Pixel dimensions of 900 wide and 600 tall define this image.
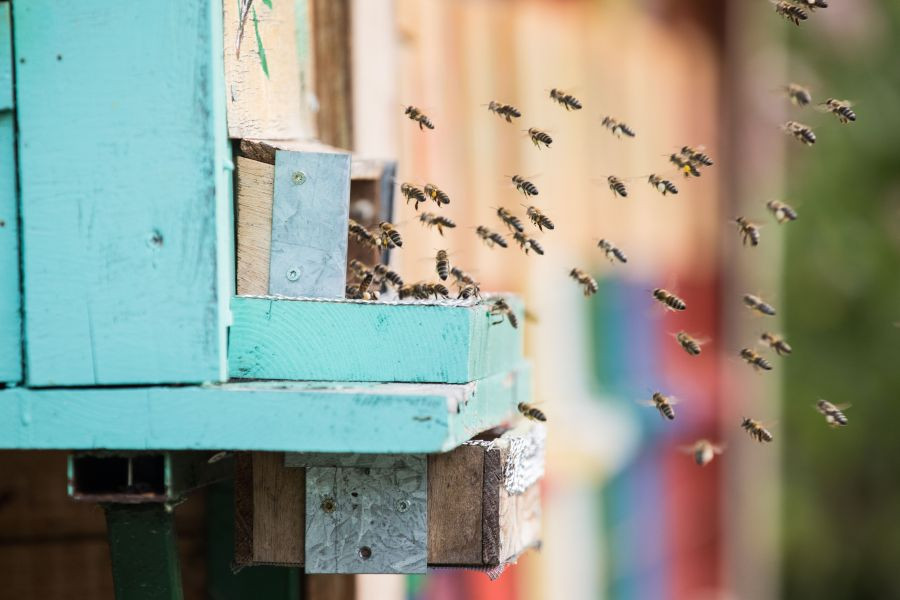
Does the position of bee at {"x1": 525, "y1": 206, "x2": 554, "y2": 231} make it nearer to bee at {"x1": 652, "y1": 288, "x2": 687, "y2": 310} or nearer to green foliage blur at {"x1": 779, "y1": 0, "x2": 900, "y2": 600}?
bee at {"x1": 652, "y1": 288, "x2": 687, "y2": 310}

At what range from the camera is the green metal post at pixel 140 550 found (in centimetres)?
263

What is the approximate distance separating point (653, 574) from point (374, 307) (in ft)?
15.9

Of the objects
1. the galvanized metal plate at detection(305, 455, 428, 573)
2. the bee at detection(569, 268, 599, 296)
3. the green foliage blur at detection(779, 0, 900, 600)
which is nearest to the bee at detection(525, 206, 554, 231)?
the bee at detection(569, 268, 599, 296)

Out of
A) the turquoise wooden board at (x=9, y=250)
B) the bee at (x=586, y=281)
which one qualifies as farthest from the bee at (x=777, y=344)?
the turquoise wooden board at (x=9, y=250)

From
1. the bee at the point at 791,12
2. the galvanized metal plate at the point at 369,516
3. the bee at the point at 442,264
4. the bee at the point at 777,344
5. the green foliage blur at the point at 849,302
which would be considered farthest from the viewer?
the green foliage blur at the point at 849,302

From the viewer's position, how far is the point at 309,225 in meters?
2.91

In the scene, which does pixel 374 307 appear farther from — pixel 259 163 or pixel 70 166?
pixel 70 166

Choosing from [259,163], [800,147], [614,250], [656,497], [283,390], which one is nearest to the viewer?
[283,390]

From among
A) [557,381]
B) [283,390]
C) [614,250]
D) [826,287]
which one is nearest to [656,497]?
[557,381]

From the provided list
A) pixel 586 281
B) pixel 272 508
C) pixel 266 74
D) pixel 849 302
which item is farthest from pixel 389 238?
pixel 849 302

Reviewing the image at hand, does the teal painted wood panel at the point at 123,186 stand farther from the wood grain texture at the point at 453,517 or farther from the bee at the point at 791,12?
the bee at the point at 791,12

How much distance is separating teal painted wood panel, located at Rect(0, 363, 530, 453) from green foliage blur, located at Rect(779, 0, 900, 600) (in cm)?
857

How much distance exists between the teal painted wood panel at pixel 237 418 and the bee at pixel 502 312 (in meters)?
0.49

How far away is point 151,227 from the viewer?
8.37 feet
